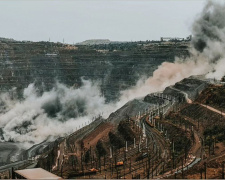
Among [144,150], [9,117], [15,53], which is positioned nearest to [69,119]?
[9,117]

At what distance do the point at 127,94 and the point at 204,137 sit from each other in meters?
98.0

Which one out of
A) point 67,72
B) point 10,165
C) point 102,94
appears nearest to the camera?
point 10,165

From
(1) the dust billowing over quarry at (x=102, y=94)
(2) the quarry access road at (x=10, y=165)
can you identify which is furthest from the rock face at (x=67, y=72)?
(2) the quarry access road at (x=10, y=165)

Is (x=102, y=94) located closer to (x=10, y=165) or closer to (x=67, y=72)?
(x=67, y=72)

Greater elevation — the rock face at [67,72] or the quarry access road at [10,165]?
the rock face at [67,72]

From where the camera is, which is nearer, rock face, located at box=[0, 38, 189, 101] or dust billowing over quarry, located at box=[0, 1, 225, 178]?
dust billowing over quarry, located at box=[0, 1, 225, 178]

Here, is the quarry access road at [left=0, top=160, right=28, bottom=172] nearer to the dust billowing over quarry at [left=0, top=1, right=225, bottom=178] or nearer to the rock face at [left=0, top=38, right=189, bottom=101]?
the dust billowing over quarry at [left=0, top=1, right=225, bottom=178]

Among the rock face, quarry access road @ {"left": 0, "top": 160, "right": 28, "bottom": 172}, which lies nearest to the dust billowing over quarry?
the rock face

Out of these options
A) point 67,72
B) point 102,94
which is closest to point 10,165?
point 102,94

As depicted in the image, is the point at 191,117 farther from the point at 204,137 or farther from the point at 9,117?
the point at 9,117

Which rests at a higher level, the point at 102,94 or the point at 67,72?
the point at 67,72

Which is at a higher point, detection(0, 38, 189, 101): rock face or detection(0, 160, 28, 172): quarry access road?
detection(0, 38, 189, 101): rock face

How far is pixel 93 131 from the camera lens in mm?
111312

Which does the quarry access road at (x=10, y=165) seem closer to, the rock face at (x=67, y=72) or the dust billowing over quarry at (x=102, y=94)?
the dust billowing over quarry at (x=102, y=94)
